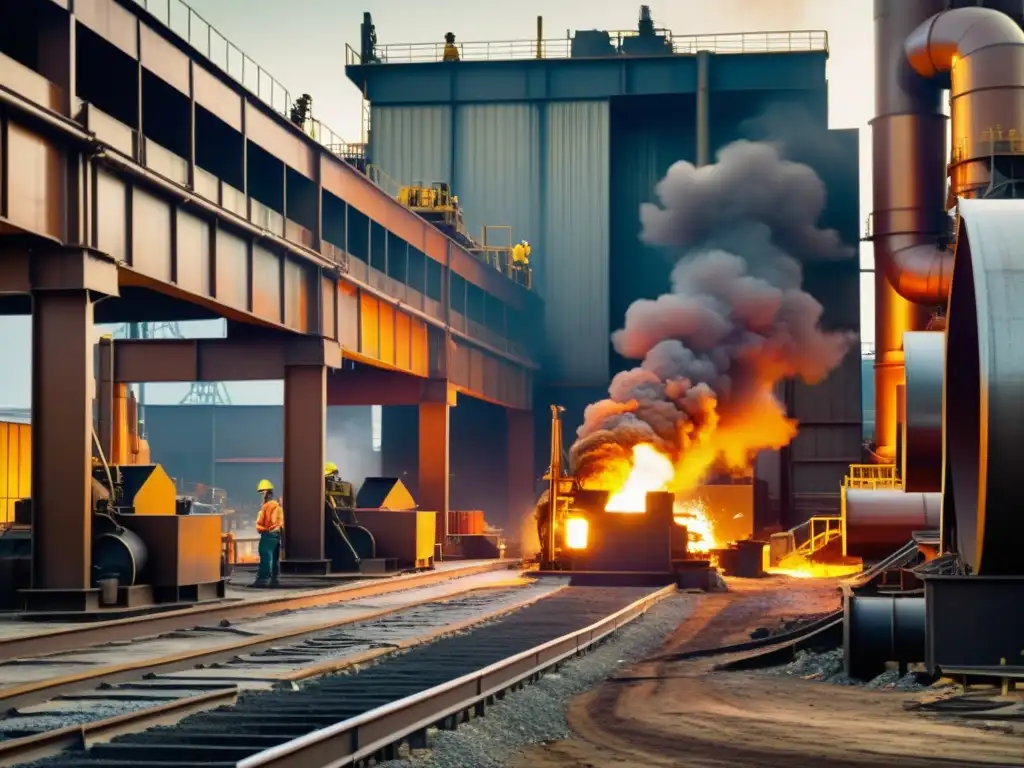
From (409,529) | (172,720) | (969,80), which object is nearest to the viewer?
(172,720)

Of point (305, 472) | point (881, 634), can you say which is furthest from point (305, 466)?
point (881, 634)

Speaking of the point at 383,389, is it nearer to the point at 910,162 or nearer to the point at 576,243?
the point at 576,243

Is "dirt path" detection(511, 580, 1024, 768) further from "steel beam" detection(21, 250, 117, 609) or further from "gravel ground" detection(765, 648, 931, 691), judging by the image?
"steel beam" detection(21, 250, 117, 609)

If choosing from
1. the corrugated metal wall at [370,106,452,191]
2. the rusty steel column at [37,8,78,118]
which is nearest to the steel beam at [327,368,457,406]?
the corrugated metal wall at [370,106,452,191]

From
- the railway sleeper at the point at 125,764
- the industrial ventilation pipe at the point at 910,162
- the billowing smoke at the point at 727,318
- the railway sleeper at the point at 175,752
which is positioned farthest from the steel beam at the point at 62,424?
the industrial ventilation pipe at the point at 910,162

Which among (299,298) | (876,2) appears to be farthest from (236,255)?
(876,2)

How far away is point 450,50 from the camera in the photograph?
51219mm

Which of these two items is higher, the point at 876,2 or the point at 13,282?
the point at 876,2

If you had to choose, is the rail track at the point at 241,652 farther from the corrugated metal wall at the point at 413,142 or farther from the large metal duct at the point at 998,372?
the corrugated metal wall at the point at 413,142

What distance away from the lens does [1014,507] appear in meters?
12.8

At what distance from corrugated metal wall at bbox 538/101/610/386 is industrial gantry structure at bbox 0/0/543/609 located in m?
7.57

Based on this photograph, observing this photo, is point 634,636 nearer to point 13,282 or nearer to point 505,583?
point 13,282

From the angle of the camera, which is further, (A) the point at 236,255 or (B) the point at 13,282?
(A) the point at 236,255

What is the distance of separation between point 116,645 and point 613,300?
1342 inches
